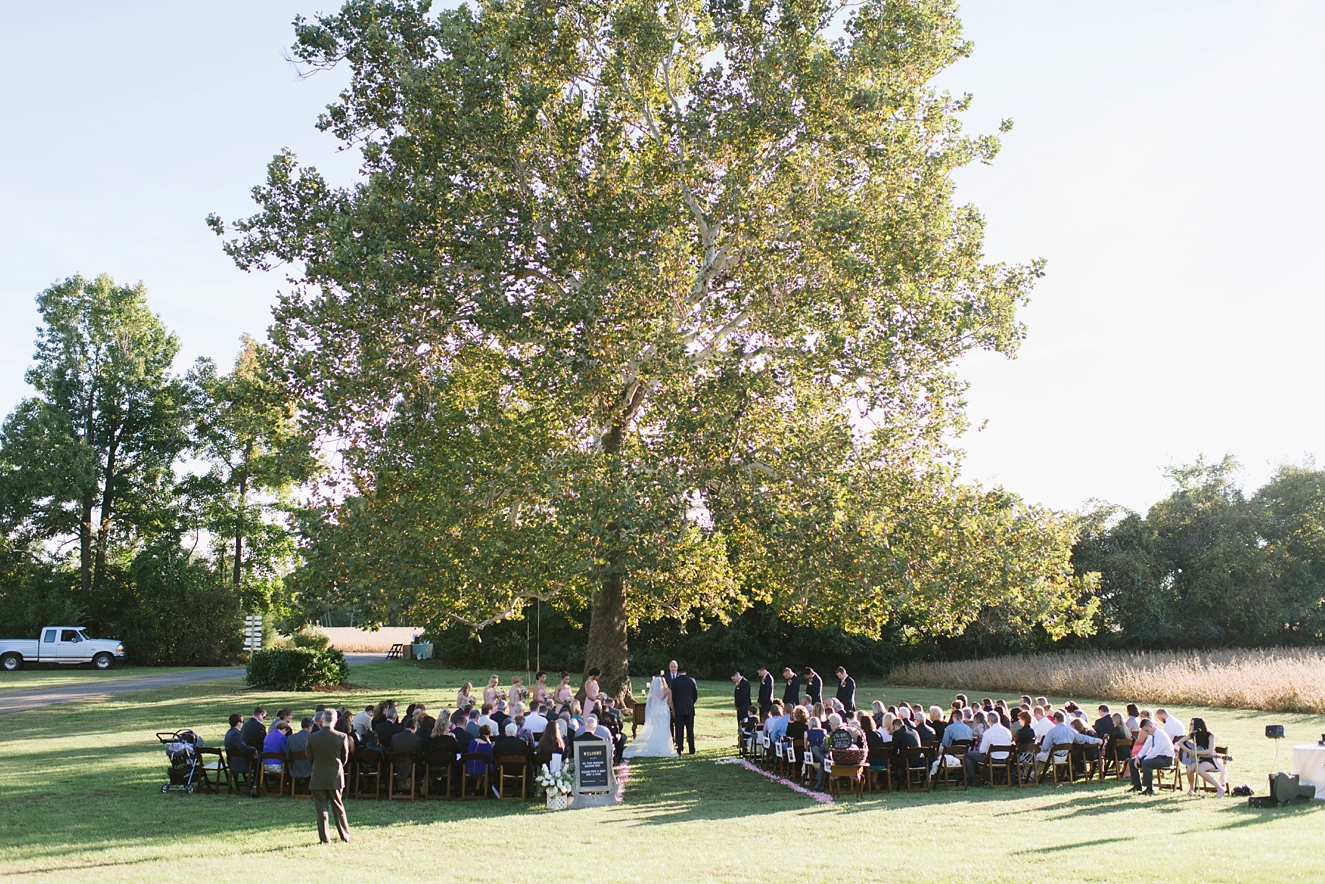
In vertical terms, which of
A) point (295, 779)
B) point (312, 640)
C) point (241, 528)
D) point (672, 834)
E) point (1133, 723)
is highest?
point (241, 528)

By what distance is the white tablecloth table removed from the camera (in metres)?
13.4

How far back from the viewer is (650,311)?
2153 centimetres

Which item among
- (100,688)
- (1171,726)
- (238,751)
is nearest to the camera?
(238,751)

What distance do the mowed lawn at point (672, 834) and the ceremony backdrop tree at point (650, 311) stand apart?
5.07 metres

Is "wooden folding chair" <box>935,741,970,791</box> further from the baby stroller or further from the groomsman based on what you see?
the baby stroller

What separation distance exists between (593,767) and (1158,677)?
2252 centimetres

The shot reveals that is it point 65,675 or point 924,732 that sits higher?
point 65,675

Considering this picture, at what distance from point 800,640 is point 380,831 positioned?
3353 cm

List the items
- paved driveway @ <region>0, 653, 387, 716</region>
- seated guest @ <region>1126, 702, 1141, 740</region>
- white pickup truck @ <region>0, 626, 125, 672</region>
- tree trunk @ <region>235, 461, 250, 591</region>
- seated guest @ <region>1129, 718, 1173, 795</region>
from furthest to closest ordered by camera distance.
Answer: tree trunk @ <region>235, 461, 250, 591</region> → white pickup truck @ <region>0, 626, 125, 672</region> → paved driveway @ <region>0, 653, 387, 716</region> → seated guest @ <region>1126, 702, 1141, 740</region> → seated guest @ <region>1129, 718, 1173, 795</region>

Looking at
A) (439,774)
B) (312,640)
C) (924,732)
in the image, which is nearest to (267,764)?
(439,774)

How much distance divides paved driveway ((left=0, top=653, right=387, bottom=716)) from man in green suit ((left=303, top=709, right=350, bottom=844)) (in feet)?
62.3

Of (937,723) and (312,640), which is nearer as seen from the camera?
(937,723)

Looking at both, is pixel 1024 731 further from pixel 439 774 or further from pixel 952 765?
pixel 439 774

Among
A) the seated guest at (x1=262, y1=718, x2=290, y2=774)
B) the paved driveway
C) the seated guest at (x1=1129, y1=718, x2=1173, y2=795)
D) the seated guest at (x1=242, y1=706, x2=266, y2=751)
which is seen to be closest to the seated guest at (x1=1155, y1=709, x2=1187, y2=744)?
the seated guest at (x1=1129, y1=718, x2=1173, y2=795)
